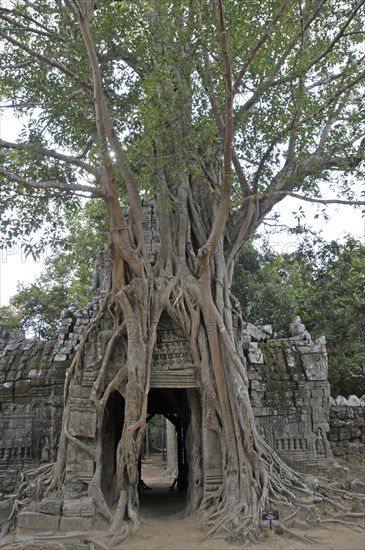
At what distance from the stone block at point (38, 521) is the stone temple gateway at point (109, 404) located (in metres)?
0.01

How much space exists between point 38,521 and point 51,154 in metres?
4.65

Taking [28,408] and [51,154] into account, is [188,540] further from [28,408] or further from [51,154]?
[51,154]

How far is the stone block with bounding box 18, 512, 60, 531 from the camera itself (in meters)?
5.30

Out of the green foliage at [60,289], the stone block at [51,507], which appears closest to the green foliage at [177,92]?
the stone block at [51,507]

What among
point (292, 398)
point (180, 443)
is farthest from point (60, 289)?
point (292, 398)

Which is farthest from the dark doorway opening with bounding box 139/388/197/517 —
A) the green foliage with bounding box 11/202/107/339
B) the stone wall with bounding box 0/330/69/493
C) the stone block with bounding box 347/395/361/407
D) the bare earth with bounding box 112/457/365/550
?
the green foliage with bounding box 11/202/107/339

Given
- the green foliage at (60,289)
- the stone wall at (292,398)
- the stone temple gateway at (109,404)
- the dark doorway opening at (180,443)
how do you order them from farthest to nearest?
the green foliage at (60,289)
the stone wall at (292,398)
the dark doorway opening at (180,443)
the stone temple gateway at (109,404)

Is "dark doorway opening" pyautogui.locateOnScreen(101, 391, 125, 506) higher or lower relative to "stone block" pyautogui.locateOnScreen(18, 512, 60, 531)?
higher

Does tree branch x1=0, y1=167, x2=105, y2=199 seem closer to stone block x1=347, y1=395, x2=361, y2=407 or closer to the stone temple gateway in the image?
the stone temple gateway

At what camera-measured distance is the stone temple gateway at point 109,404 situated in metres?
5.93

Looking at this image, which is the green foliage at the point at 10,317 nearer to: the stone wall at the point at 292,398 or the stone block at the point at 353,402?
the stone wall at the point at 292,398

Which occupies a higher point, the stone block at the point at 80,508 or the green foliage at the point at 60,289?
the green foliage at the point at 60,289

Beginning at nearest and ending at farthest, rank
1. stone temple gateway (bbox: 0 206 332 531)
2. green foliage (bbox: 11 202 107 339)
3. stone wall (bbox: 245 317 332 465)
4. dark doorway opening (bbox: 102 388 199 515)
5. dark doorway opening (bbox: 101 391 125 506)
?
1. stone temple gateway (bbox: 0 206 332 531)
2. dark doorway opening (bbox: 101 391 125 506)
3. dark doorway opening (bbox: 102 388 199 515)
4. stone wall (bbox: 245 317 332 465)
5. green foliage (bbox: 11 202 107 339)

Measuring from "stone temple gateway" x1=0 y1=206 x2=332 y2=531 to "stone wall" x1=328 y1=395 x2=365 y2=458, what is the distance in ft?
1.25
